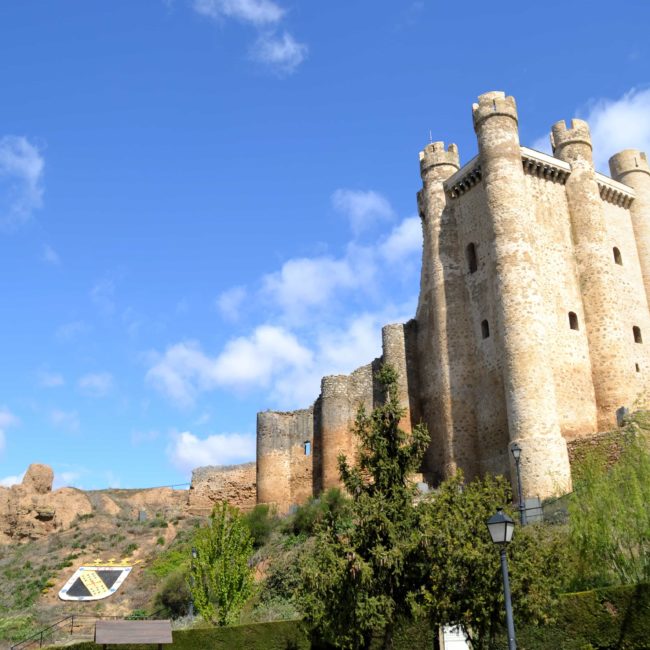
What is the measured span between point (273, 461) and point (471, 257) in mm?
12815

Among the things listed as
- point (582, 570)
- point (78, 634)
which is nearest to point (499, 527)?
point (582, 570)

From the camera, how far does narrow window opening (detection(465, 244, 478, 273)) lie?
33562 mm

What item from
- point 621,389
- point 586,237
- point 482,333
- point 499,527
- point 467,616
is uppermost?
point 586,237

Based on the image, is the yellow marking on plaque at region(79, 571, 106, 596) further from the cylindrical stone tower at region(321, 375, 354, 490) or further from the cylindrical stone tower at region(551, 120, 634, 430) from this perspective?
the cylindrical stone tower at region(551, 120, 634, 430)

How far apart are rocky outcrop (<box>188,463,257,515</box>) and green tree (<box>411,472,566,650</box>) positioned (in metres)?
25.2

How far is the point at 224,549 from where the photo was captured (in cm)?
2312

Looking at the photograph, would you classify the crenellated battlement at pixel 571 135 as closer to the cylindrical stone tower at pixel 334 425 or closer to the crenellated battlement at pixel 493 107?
the crenellated battlement at pixel 493 107

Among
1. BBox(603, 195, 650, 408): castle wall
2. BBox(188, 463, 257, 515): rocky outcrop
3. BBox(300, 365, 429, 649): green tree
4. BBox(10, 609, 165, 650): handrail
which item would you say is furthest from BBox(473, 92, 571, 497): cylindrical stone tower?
BBox(188, 463, 257, 515): rocky outcrop

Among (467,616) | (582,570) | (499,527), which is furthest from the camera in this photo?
(582,570)

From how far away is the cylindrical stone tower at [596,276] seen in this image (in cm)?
3072

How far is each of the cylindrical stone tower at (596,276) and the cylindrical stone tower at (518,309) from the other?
2.52 m

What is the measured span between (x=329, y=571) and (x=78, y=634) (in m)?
15.0

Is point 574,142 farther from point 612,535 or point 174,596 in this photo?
point 174,596

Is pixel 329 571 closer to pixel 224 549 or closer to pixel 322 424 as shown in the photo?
pixel 224 549
